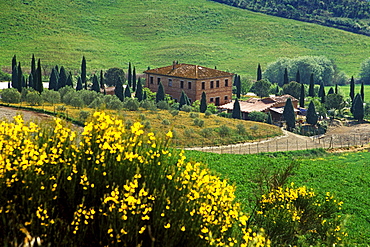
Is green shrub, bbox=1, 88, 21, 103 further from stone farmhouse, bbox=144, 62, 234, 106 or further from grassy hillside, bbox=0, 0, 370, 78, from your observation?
grassy hillside, bbox=0, 0, 370, 78

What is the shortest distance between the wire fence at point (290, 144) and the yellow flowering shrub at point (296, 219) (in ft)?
90.7

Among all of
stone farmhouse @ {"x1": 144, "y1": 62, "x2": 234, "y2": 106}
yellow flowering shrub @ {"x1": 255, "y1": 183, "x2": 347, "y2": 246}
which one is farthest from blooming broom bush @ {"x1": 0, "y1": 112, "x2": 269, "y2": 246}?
stone farmhouse @ {"x1": 144, "y1": 62, "x2": 234, "y2": 106}

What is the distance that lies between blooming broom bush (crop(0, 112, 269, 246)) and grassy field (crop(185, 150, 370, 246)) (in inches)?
582

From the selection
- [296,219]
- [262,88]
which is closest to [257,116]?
[262,88]

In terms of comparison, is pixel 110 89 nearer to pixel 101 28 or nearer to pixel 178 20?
pixel 101 28

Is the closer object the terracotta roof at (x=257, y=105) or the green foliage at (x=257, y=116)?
the green foliage at (x=257, y=116)

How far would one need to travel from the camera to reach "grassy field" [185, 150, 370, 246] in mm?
30886

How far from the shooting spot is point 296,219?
19.8 meters

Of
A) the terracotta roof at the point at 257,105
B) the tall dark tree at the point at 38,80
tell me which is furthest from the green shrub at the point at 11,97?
the terracotta roof at the point at 257,105

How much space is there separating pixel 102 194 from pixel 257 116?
213ft

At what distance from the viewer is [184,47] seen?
17275cm

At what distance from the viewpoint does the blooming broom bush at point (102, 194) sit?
13.7m

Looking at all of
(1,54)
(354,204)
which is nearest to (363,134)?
(354,204)

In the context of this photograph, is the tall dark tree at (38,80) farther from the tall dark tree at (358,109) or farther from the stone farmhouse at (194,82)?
the tall dark tree at (358,109)
